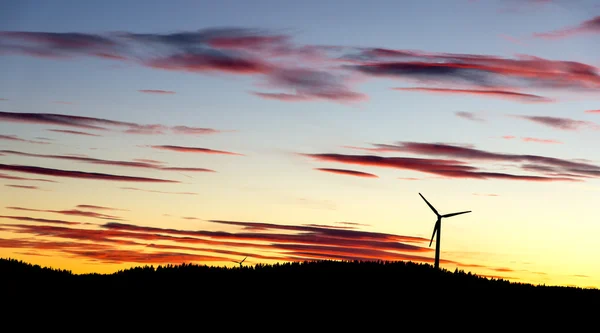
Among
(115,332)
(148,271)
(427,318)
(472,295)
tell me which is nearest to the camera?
(115,332)

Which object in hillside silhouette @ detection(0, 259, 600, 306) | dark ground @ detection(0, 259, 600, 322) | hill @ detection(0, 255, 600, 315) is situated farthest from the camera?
hillside silhouette @ detection(0, 259, 600, 306)

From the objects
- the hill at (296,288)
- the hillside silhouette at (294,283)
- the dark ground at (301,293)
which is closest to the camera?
→ the dark ground at (301,293)

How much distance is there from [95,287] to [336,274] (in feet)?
59.6

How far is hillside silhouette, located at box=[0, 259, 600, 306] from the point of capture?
205 ft

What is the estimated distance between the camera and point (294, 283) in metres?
64.0

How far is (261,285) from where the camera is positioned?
64188 millimetres

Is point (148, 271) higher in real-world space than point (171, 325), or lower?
higher

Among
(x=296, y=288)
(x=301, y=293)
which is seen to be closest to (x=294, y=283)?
(x=296, y=288)

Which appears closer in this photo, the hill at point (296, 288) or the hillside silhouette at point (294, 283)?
the hill at point (296, 288)

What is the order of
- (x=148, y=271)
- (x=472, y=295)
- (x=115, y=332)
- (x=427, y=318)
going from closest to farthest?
(x=115, y=332)
(x=427, y=318)
(x=472, y=295)
(x=148, y=271)

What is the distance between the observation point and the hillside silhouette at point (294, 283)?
62344 mm

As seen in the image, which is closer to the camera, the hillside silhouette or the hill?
the hill

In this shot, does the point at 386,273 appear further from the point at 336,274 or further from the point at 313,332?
the point at 313,332

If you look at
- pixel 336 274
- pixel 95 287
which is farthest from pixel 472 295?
pixel 95 287
